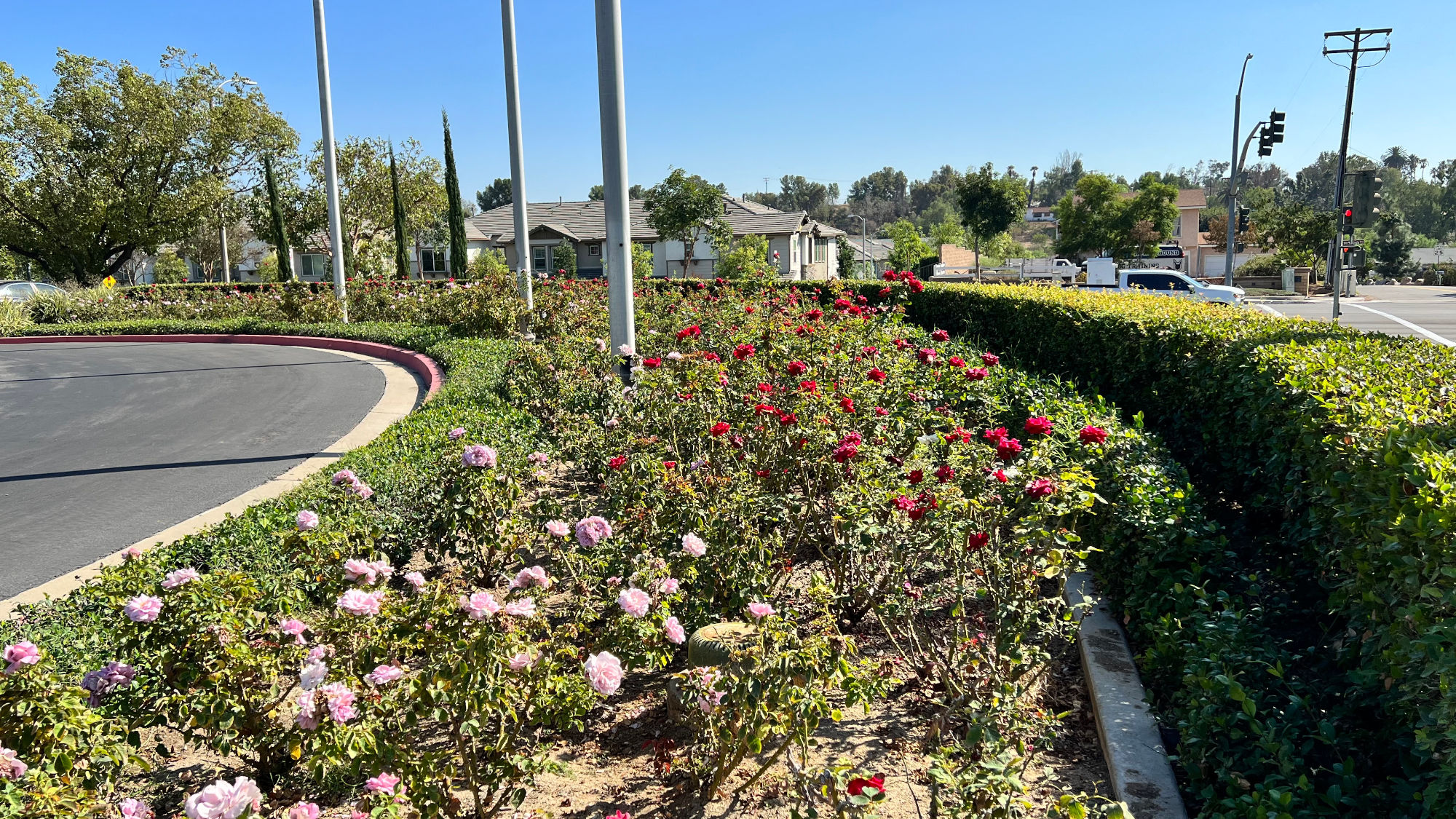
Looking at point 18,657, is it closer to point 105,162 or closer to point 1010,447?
point 1010,447

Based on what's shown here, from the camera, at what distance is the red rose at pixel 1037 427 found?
360 cm

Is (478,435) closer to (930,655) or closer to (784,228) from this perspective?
(930,655)

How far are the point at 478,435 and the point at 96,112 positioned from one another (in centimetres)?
3833

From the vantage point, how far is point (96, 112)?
34.3m

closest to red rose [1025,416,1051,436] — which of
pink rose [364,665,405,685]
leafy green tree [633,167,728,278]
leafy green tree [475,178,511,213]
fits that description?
pink rose [364,665,405,685]

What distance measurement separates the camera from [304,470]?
7.64m

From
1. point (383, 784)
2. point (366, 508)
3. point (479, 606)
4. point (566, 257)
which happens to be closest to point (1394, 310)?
point (366, 508)

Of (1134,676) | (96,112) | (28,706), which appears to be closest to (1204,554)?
(1134,676)

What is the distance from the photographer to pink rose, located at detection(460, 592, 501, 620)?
2.58 metres

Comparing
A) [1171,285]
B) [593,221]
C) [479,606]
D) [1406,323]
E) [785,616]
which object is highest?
[593,221]

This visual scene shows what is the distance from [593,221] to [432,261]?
36.8ft

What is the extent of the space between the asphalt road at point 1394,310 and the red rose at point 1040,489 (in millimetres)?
16056

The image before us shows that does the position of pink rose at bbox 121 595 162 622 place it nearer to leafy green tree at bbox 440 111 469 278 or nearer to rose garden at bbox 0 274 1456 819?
rose garden at bbox 0 274 1456 819

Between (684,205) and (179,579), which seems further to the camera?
(684,205)
